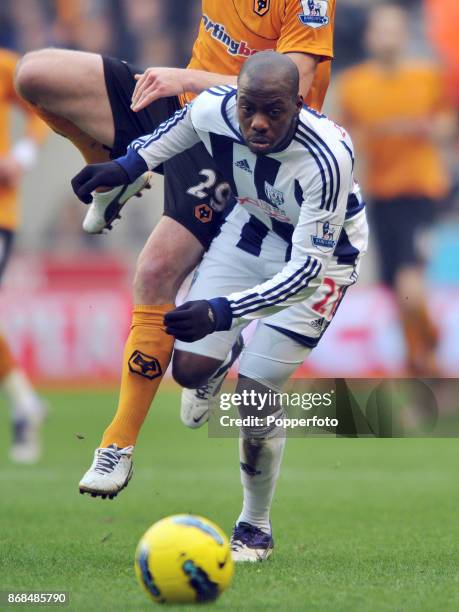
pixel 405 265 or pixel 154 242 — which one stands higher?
pixel 154 242

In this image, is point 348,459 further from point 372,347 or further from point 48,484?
point 372,347

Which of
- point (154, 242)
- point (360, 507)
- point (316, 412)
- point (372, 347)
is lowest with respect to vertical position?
point (372, 347)

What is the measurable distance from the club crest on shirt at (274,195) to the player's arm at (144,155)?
415 mm

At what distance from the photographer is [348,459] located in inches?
391

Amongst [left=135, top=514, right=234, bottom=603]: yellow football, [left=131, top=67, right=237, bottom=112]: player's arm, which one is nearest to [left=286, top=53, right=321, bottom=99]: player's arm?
[left=131, top=67, right=237, bottom=112]: player's arm

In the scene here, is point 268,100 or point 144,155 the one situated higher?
point 268,100

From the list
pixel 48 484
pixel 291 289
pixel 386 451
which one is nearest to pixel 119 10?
pixel 386 451

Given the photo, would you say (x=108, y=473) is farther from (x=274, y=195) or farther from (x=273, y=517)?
(x=273, y=517)

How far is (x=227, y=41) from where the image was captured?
19.5ft

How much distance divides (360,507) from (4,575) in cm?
295

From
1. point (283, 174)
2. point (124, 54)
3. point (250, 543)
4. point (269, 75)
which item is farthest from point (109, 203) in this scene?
point (124, 54)

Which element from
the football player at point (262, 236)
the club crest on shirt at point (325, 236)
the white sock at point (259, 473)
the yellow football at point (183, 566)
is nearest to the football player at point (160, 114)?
the football player at point (262, 236)

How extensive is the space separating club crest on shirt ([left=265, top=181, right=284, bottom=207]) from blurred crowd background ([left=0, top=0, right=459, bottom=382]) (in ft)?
29.0

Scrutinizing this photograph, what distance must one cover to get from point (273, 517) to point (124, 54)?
31.9ft
